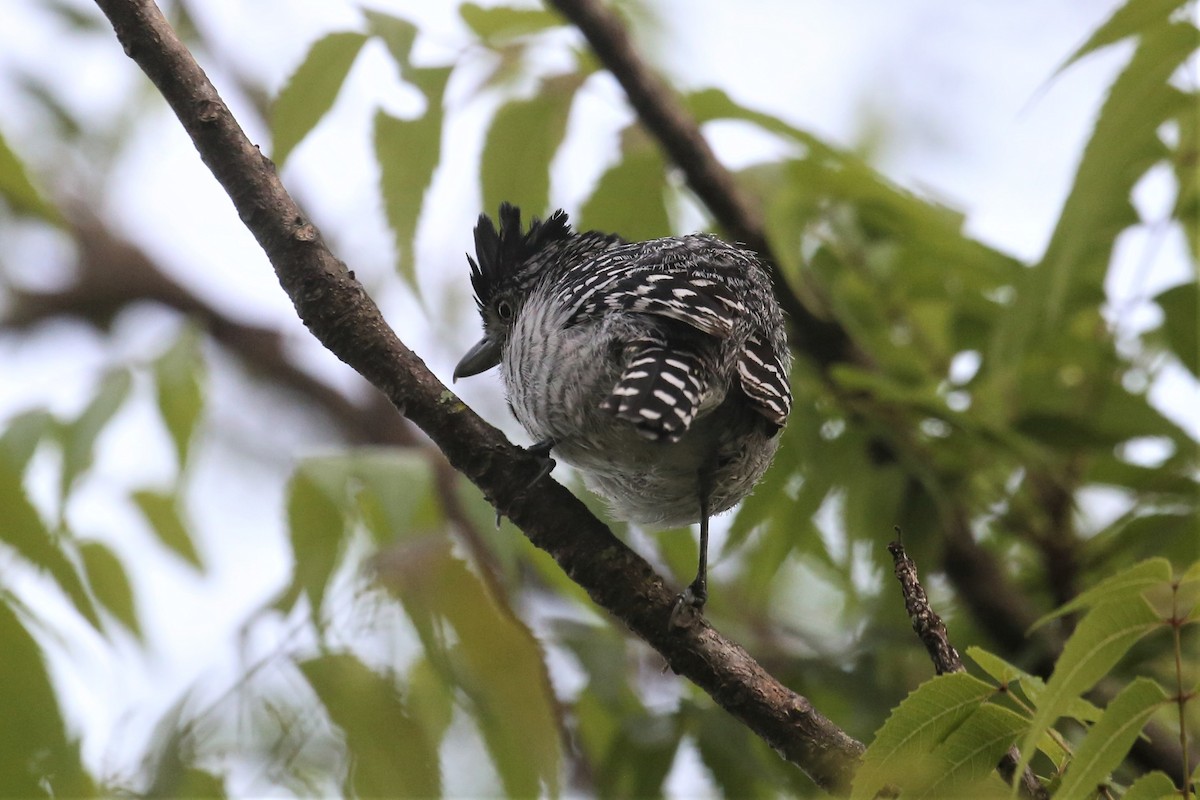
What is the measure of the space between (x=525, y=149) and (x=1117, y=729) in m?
2.06

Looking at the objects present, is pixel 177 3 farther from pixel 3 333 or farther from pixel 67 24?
pixel 3 333

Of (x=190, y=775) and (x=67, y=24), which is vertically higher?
(x=67, y=24)

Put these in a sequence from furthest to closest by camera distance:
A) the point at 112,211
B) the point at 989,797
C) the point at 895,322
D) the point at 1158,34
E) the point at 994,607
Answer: the point at 112,211 → the point at 895,322 → the point at 994,607 → the point at 1158,34 → the point at 989,797

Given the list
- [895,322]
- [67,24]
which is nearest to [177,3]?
[67,24]

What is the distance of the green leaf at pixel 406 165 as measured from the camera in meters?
2.63

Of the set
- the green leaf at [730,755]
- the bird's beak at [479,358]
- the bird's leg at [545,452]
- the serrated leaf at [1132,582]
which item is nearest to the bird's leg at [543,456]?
the bird's leg at [545,452]

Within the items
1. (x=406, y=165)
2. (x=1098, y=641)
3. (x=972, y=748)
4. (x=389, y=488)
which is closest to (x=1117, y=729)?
(x=1098, y=641)

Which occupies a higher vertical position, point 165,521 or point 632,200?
point 632,200

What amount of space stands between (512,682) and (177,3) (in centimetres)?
438

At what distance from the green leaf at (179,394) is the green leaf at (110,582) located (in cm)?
Result: 38

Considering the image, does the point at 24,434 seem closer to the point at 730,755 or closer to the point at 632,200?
the point at 632,200

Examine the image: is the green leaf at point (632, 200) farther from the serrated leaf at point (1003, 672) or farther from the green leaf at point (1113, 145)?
the serrated leaf at point (1003, 672)

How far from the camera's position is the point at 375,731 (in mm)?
1974

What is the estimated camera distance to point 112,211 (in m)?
6.13
